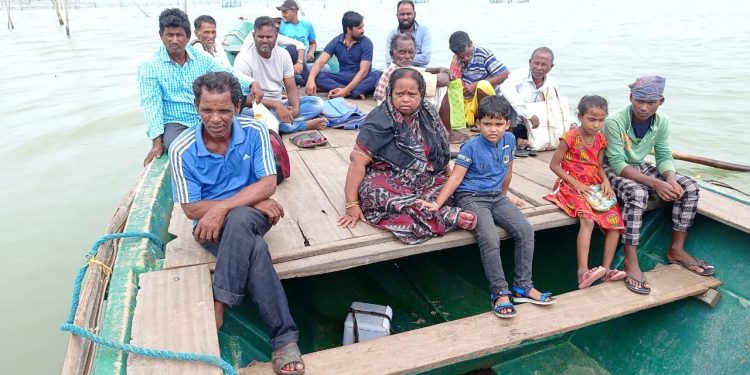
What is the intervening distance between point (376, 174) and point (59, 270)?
3623mm

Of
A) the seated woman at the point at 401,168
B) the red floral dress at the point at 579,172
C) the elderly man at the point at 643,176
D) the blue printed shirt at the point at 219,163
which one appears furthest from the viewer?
the red floral dress at the point at 579,172

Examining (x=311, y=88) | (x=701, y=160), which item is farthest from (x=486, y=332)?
(x=311, y=88)

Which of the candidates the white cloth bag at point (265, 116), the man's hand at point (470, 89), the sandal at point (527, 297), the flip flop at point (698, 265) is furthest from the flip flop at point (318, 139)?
the flip flop at point (698, 265)

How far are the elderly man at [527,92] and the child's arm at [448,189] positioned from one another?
1.47 meters

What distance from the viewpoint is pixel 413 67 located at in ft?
13.2

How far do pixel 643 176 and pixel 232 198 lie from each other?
7.63 feet

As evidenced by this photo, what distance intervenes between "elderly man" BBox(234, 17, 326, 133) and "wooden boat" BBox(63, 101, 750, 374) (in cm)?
69

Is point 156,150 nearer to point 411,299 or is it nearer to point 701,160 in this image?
point 411,299

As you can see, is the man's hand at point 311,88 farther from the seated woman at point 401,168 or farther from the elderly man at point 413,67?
the seated woman at point 401,168

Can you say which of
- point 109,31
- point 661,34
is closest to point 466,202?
point 661,34

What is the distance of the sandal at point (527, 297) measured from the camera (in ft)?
8.43

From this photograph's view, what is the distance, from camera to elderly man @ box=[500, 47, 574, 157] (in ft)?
13.6

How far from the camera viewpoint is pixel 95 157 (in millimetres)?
7719

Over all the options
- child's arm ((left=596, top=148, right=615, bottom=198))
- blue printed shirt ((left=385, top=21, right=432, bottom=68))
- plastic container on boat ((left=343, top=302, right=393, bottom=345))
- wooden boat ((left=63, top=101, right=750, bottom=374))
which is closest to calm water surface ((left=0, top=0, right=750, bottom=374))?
wooden boat ((left=63, top=101, right=750, bottom=374))
